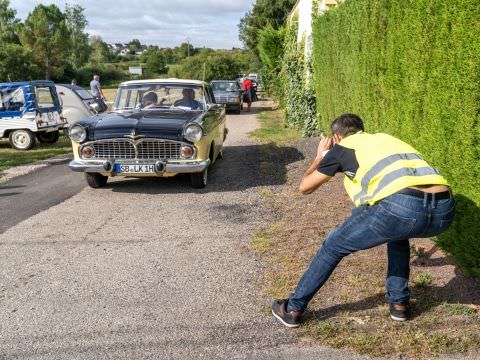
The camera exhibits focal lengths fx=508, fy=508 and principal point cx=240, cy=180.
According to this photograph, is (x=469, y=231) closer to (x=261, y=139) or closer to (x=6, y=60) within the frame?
(x=261, y=139)

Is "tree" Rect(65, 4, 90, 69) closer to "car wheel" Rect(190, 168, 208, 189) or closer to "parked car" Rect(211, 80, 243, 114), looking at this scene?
"parked car" Rect(211, 80, 243, 114)

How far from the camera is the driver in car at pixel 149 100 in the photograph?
874 centimetres

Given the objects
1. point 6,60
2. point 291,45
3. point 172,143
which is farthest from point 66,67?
point 172,143

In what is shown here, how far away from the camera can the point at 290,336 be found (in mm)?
3406

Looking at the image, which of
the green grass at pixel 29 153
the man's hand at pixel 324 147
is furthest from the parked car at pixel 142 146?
the man's hand at pixel 324 147

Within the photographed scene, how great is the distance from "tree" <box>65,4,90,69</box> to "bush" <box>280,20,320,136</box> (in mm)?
58378

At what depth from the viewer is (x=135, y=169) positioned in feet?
23.3

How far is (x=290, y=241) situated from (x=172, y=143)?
2665mm

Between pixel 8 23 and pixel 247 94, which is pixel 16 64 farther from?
pixel 247 94

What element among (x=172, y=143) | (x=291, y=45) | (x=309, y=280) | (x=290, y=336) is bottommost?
(x=290, y=336)

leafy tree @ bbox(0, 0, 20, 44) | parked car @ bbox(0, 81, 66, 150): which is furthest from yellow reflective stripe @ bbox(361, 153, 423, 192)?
leafy tree @ bbox(0, 0, 20, 44)

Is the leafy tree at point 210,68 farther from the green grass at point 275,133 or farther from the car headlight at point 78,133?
the car headlight at point 78,133

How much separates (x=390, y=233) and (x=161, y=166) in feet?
14.8

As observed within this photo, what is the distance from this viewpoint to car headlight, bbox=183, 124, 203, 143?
284 inches
